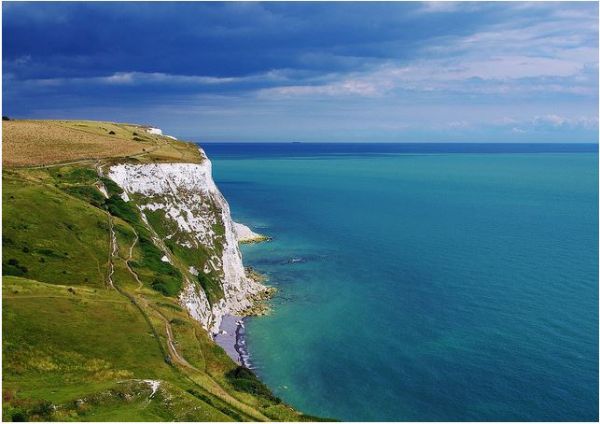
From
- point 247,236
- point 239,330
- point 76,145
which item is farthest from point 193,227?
point 247,236

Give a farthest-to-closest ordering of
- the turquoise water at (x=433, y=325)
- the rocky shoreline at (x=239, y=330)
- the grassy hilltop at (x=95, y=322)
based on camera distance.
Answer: the rocky shoreline at (x=239, y=330), the turquoise water at (x=433, y=325), the grassy hilltop at (x=95, y=322)

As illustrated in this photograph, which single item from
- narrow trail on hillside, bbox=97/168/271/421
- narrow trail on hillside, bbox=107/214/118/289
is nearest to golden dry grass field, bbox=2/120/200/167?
narrow trail on hillside, bbox=107/214/118/289

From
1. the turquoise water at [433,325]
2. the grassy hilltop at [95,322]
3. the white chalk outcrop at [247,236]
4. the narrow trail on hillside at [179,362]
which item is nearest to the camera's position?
the grassy hilltop at [95,322]

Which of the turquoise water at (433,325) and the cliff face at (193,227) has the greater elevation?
the cliff face at (193,227)

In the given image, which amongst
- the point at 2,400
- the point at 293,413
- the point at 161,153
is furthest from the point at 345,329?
the point at 161,153

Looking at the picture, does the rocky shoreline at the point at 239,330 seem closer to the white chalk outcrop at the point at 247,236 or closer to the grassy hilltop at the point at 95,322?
the grassy hilltop at the point at 95,322

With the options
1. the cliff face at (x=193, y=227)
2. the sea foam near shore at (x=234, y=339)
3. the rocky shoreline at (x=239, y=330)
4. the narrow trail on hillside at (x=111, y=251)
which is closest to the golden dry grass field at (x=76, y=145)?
the cliff face at (x=193, y=227)

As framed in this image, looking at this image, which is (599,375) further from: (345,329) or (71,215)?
(71,215)

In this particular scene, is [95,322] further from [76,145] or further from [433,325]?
[76,145]

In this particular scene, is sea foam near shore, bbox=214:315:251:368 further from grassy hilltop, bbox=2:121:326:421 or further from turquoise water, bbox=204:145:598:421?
grassy hilltop, bbox=2:121:326:421
